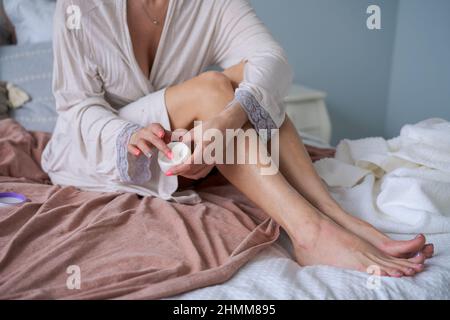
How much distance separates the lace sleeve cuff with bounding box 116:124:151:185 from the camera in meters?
0.98

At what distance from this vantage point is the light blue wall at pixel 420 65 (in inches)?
72.4

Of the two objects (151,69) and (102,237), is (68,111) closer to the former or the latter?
(151,69)

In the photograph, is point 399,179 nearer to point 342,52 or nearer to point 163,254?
point 163,254

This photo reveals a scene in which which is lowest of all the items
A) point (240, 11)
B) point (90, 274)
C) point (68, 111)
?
point (90, 274)

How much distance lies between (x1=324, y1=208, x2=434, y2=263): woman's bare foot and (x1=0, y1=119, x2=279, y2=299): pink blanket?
0.48ft

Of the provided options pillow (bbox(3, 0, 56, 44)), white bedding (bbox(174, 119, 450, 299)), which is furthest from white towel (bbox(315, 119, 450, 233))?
pillow (bbox(3, 0, 56, 44))

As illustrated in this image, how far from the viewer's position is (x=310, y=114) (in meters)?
1.92

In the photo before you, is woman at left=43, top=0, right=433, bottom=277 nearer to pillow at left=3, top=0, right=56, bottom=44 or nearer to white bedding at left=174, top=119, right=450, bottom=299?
white bedding at left=174, top=119, right=450, bottom=299

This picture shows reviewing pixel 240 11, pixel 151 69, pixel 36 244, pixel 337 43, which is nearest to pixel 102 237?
pixel 36 244

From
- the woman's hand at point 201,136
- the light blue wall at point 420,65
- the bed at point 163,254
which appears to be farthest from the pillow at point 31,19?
the light blue wall at point 420,65

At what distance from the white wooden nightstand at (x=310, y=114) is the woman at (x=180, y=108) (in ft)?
2.21

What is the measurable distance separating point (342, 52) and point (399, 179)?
48.1 inches
